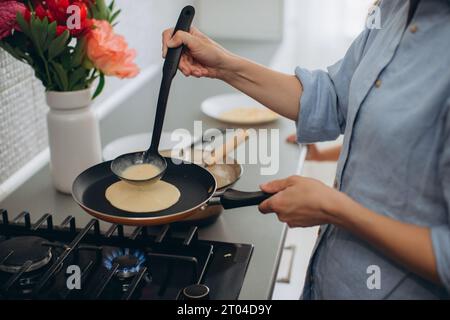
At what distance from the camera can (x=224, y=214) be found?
4.30 ft

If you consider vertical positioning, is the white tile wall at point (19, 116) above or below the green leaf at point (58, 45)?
below

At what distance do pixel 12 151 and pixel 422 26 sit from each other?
0.99 metres

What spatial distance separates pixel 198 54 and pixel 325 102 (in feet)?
0.89

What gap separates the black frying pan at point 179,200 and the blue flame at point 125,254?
8cm

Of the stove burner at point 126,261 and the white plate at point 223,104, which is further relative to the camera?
the white plate at point 223,104

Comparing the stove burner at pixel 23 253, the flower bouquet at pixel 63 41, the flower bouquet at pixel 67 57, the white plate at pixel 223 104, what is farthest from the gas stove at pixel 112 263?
the white plate at pixel 223 104

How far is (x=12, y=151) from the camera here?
1.43 m

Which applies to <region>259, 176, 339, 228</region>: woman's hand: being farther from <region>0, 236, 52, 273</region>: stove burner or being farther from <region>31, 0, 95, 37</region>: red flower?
<region>31, 0, 95, 37</region>: red flower

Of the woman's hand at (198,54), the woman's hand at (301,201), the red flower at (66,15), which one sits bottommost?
the woman's hand at (301,201)

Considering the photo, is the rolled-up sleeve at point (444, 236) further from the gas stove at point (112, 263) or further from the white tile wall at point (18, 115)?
the white tile wall at point (18, 115)

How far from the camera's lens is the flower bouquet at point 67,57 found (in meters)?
1.20

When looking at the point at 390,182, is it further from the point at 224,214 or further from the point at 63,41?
the point at 63,41

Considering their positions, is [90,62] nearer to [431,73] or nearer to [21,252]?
[21,252]

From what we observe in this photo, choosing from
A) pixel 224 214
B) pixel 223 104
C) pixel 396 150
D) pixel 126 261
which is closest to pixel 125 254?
pixel 126 261
